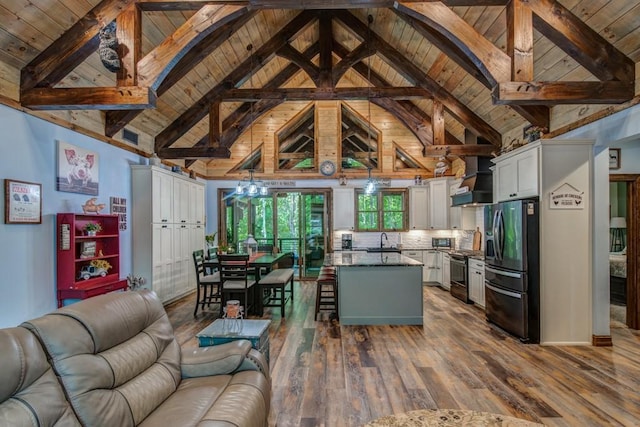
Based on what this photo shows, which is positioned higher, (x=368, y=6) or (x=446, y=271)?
(x=368, y=6)

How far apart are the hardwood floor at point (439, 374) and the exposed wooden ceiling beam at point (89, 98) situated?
273 centimetres

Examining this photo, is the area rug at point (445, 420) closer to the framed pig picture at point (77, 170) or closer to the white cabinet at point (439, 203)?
the framed pig picture at point (77, 170)

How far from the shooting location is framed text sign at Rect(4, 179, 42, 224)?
3.23 meters

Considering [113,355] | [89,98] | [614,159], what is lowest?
A: [113,355]

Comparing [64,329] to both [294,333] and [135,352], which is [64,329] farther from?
[294,333]

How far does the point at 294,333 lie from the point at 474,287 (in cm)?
332

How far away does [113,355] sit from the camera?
181cm

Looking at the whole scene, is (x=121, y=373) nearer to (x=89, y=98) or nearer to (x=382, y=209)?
(x=89, y=98)

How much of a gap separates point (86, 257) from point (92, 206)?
0.66 meters


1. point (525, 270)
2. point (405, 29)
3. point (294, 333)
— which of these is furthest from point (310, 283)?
point (405, 29)

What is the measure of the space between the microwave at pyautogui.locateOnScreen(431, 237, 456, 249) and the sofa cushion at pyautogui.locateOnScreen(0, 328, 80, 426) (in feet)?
24.6

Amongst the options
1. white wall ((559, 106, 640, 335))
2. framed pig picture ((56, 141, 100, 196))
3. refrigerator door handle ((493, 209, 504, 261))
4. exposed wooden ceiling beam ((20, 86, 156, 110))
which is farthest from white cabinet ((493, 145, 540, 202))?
framed pig picture ((56, 141, 100, 196))

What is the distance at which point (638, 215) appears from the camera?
4516 millimetres

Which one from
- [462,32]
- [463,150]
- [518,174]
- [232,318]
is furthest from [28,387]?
[463,150]
